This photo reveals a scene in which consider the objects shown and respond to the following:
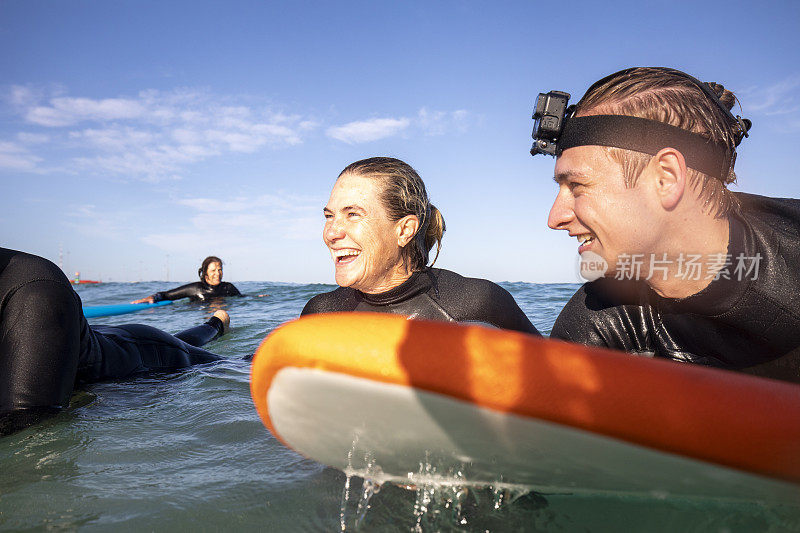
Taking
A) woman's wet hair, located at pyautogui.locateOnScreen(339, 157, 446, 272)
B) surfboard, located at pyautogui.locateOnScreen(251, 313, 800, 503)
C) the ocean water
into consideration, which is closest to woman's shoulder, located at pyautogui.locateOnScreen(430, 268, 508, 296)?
woman's wet hair, located at pyautogui.locateOnScreen(339, 157, 446, 272)

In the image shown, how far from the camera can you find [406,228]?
2902 millimetres

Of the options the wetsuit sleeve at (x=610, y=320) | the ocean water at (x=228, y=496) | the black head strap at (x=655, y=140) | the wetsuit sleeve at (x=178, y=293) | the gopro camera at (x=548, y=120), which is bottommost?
the ocean water at (x=228, y=496)

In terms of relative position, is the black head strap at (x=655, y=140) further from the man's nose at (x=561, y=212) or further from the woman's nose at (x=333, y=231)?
the woman's nose at (x=333, y=231)

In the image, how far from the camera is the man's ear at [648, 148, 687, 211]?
180cm

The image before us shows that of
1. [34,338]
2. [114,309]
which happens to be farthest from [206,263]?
[34,338]

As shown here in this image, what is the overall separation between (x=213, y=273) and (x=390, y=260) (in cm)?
961

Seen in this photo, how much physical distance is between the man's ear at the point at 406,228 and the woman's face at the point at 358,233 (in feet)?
0.17

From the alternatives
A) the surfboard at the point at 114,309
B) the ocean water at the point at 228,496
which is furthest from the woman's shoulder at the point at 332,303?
the surfboard at the point at 114,309

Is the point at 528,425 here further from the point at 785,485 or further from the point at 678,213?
the point at 678,213

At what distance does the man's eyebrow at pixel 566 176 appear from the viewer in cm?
193

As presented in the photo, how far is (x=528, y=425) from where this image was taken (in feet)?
4.24

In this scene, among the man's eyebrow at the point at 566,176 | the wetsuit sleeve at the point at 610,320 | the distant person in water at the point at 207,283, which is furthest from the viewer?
the distant person in water at the point at 207,283

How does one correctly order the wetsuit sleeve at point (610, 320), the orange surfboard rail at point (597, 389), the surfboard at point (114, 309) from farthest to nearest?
1. the surfboard at point (114, 309)
2. the wetsuit sleeve at point (610, 320)
3. the orange surfboard rail at point (597, 389)

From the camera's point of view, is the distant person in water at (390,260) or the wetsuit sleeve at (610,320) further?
the distant person in water at (390,260)
